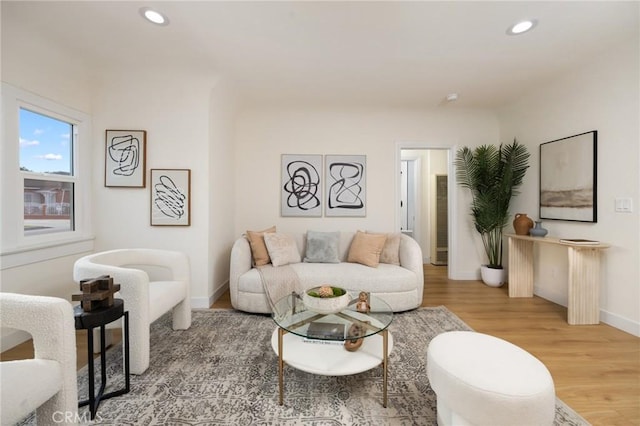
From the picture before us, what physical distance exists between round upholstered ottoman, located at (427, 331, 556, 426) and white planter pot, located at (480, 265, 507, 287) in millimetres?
2791

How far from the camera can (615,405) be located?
4.98 ft

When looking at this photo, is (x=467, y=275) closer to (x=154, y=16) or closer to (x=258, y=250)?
(x=258, y=250)

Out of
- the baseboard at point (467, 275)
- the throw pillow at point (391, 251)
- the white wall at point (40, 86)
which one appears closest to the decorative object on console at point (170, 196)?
the white wall at point (40, 86)

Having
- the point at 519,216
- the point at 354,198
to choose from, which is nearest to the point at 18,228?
the point at 354,198

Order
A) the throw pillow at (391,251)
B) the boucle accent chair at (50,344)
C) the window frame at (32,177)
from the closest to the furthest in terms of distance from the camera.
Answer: the boucle accent chair at (50,344), the window frame at (32,177), the throw pillow at (391,251)

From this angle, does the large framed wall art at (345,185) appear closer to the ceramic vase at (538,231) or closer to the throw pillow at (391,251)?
the throw pillow at (391,251)

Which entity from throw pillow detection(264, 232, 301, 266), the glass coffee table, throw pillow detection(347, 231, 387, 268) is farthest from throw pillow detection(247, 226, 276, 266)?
the glass coffee table

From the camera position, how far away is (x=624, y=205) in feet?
7.97

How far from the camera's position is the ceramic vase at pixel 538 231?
10.2 ft

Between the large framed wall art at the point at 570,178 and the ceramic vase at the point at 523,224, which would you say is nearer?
the large framed wall art at the point at 570,178

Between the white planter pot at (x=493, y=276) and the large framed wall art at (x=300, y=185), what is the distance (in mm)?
2528

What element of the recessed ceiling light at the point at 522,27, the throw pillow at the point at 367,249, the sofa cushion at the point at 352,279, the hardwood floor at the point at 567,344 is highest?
the recessed ceiling light at the point at 522,27

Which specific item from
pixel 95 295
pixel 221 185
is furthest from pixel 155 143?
pixel 95 295

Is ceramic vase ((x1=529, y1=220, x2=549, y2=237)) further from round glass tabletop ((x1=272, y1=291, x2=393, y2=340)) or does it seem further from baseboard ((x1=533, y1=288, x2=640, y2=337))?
round glass tabletop ((x1=272, y1=291, x2=393, y2=340))
